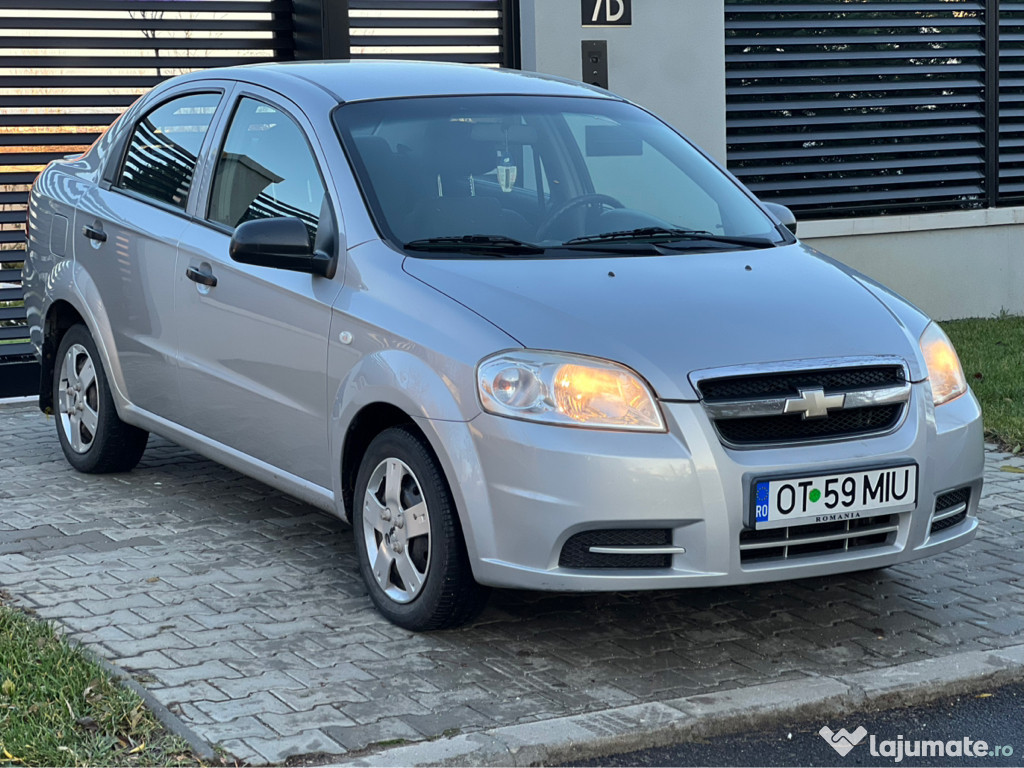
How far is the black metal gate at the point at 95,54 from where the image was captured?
9.22 metres

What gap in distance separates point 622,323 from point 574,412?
332mm

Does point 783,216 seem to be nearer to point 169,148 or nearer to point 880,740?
point 880,740

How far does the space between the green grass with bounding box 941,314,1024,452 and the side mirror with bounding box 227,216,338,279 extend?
3918 mm

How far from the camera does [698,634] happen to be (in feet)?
15.0

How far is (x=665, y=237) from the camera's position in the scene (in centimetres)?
498

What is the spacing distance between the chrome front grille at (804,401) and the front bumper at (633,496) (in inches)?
2.2

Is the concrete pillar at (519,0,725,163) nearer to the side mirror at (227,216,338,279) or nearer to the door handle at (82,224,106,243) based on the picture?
the door handle at (82,224,106,243)

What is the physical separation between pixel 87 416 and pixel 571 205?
2.75 meters

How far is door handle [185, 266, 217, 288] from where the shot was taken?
5.37 meters

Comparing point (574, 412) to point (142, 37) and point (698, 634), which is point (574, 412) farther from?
point (142, 37)

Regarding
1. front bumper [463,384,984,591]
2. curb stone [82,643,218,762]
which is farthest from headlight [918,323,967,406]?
curb stone [82,643,218,762]

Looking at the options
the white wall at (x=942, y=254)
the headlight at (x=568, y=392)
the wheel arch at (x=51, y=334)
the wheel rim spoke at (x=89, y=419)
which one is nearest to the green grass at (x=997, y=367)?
the white wall at (x=942, y=254)

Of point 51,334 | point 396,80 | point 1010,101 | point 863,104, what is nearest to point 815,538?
point 396,80

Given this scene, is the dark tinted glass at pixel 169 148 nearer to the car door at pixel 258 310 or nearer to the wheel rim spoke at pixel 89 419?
the car door at pixel 258 310
